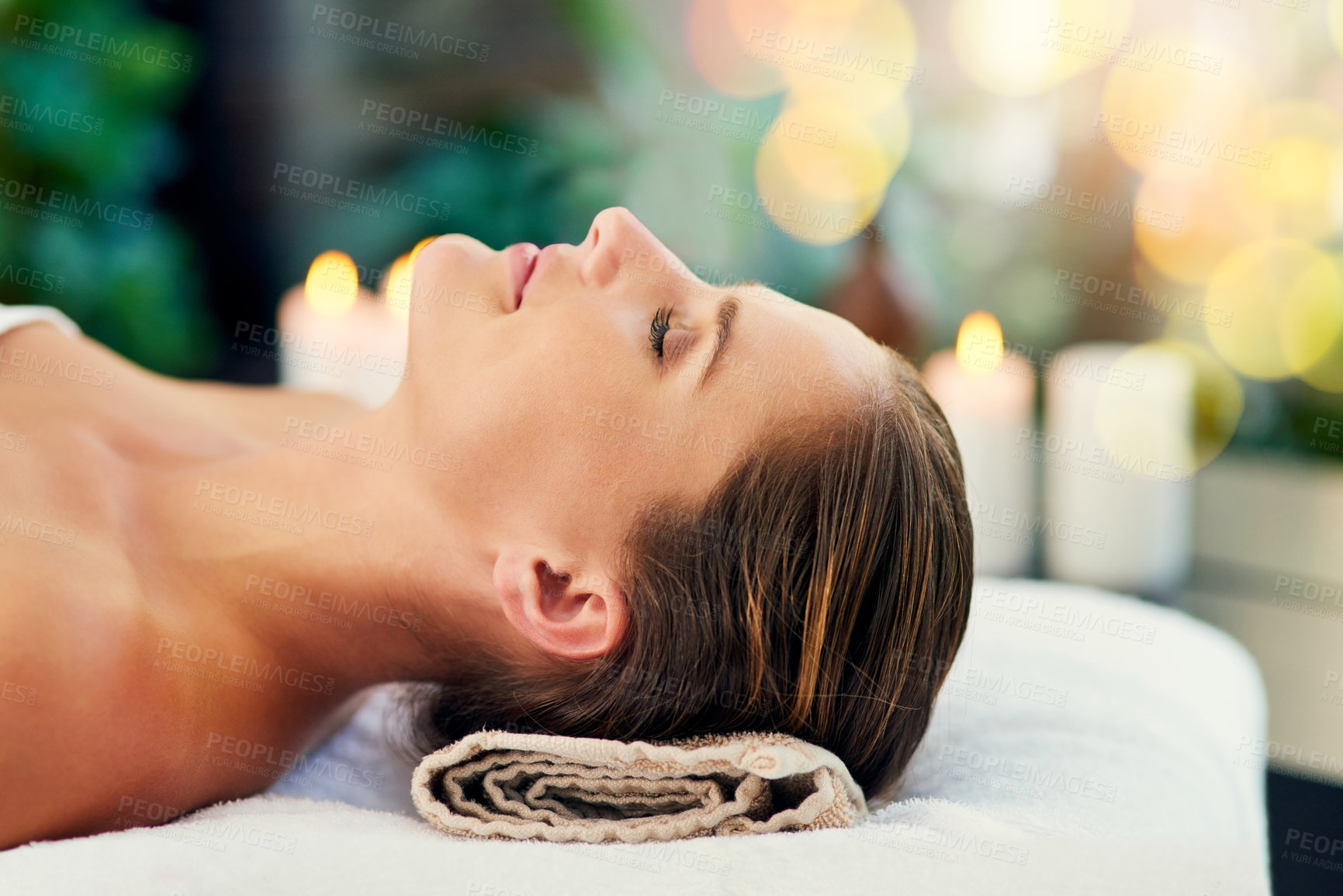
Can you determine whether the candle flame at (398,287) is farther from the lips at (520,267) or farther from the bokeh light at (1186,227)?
the bokeh light at (1186,227)

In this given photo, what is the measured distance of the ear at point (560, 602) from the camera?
35.5 inches

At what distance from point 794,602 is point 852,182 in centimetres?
205

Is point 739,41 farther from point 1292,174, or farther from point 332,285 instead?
point 1292,174

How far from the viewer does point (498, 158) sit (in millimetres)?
2633

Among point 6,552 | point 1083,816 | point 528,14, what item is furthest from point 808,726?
point 528,14

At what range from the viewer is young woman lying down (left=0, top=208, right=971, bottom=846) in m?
0.88

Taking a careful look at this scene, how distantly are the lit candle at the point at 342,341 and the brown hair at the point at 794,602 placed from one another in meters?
1.11

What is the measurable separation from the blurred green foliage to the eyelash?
2.00 metres

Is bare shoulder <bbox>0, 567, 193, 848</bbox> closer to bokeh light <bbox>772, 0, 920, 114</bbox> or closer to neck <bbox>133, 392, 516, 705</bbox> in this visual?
neck <bbox>133, 392, 516, 705</bbox>

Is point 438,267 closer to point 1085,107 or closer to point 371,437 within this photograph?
point 371,437

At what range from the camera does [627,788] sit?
2.70 ft

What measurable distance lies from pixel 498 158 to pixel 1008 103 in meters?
1.50

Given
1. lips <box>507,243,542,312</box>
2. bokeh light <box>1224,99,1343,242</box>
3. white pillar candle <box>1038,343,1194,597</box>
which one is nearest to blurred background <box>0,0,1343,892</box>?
bokeh light <box>1224,99,1343,242</box>

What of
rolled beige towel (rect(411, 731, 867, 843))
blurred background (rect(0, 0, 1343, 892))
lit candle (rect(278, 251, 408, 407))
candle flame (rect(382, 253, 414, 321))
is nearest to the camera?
rolled beige towel (rect(411, 731, 867, 843))
